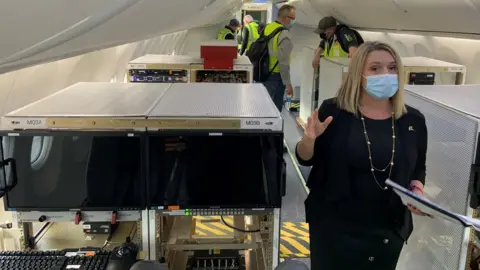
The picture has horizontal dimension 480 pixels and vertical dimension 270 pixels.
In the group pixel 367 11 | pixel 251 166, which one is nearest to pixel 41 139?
pixel 251 166

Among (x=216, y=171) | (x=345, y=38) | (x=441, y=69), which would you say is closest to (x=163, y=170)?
(x=216, y=171)

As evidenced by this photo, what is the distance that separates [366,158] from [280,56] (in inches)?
165

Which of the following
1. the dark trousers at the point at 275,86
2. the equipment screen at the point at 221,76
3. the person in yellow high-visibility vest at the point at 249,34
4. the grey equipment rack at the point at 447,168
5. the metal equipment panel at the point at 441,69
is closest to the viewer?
the grey equipment rack at the point at 447,168

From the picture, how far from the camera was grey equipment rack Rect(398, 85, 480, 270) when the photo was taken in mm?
2602

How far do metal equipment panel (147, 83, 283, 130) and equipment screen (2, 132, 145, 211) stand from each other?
21cm

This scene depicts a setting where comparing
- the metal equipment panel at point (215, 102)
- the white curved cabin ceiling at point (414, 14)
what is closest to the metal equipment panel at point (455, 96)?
the white curved cabin ceiling at point (414, 14)

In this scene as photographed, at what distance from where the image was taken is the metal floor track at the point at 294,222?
4.54 m

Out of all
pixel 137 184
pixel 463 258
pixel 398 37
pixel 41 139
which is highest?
pixel 398 37

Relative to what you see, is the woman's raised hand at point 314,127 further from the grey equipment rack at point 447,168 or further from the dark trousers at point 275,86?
the dark trousers at point 275,86

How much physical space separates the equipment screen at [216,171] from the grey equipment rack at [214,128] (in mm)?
43

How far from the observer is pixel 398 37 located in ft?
26.2

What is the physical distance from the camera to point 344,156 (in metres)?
2.43

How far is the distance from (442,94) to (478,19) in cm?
138

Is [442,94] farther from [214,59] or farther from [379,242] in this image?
[214,59]
